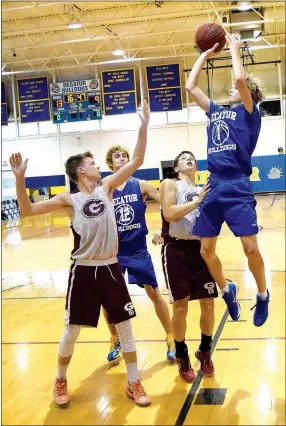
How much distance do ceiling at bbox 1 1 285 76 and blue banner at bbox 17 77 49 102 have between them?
501mm

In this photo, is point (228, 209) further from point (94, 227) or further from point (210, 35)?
point (210, 35)

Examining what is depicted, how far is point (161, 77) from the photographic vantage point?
17.0 metres

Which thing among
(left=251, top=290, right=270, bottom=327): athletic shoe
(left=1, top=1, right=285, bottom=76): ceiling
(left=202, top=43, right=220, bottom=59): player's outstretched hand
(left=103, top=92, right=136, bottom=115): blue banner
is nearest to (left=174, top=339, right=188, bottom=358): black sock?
(left=251, top=290, right=270, bottom=327): athletic shoe

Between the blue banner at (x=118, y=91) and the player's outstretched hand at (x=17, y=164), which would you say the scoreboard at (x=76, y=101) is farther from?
the player's outstretched hand at (x=17, y=164)

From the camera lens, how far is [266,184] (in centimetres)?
1767

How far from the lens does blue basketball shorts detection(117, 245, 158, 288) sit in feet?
11.6

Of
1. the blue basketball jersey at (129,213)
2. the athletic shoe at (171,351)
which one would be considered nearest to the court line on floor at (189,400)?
the athletic shoe at (171,351)

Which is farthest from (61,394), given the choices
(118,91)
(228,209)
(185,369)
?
(118,91)

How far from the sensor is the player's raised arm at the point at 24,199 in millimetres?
2535

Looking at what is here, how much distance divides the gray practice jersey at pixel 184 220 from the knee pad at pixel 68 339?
0.76 meters

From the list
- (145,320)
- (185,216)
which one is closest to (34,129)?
(145,320)

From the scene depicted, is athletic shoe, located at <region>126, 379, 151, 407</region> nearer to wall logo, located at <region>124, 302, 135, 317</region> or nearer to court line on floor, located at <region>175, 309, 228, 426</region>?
court line on floor, located at <region>175, 309, 228, 426</region>

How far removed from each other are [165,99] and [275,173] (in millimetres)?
4271

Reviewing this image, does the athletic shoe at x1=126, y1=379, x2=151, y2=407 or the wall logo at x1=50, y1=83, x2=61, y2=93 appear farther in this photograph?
the wall logo at x1=50, y1=83, x2=61, y2=93
